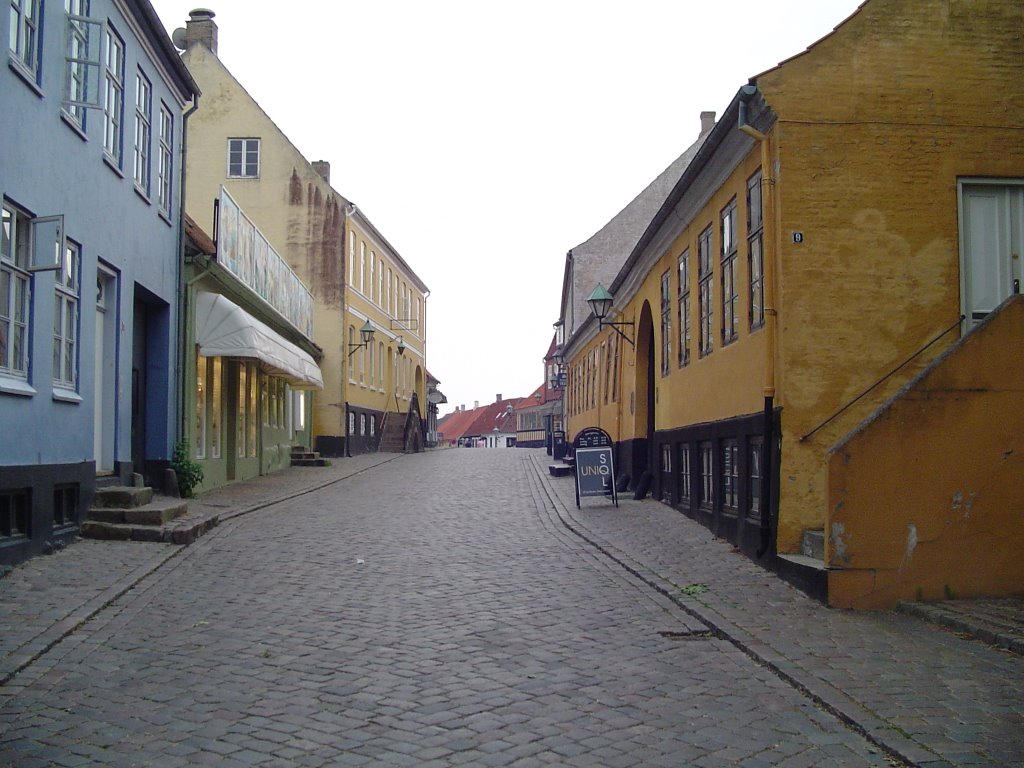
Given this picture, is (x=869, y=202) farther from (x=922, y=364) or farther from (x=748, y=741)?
(x=748, y=741)

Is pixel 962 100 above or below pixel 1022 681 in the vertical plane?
above

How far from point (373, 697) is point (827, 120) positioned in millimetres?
7043

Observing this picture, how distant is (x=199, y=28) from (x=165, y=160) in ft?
63.2

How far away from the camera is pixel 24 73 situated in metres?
10.1

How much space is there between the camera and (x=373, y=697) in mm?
5961

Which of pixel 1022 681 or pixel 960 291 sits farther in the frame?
pixel 960 291

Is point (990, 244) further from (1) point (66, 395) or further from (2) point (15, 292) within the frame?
(1) point (66, 395)

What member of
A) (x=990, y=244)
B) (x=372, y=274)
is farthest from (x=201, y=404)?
(x=372, y=274)

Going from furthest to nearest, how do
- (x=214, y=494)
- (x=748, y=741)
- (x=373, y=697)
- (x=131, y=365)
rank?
(x=214, y=494) → (x=131, y=365) → (x=373, y=697) → (x=748, y=741)

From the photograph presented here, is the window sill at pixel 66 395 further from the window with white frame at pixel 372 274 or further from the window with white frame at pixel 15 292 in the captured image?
the window with white frame at pixel 372 274

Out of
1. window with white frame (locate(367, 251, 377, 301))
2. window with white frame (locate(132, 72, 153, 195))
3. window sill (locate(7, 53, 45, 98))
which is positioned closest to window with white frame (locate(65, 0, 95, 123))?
window sill (locate(7, 53, 45, 98))

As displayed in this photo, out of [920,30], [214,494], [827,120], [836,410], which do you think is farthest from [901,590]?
[214,494]

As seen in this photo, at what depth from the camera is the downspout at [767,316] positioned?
10.2 metres

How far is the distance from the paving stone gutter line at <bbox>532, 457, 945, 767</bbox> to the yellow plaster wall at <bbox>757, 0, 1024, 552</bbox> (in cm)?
154
